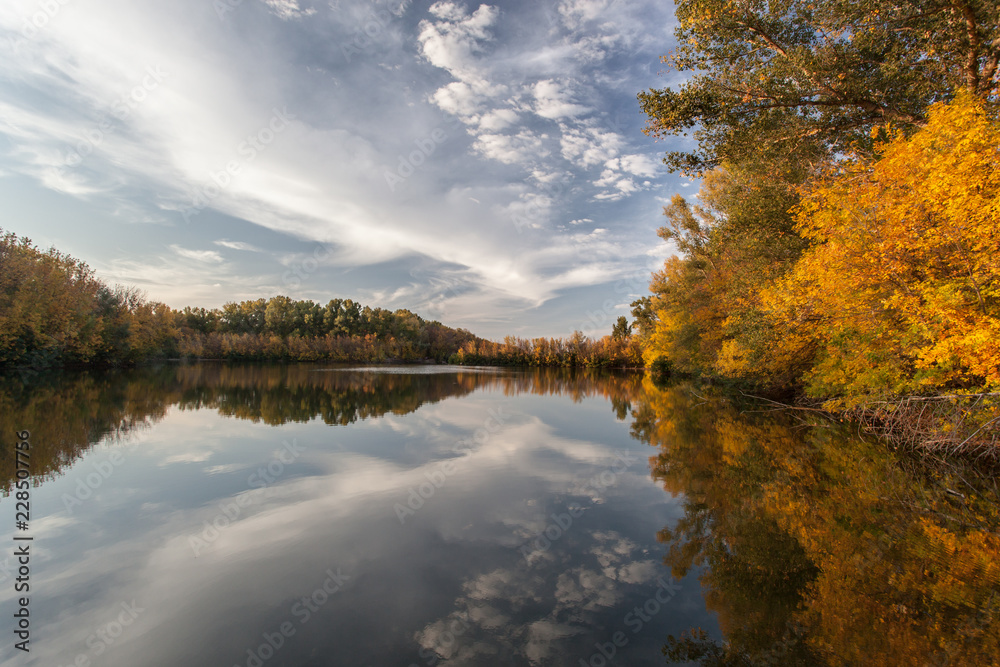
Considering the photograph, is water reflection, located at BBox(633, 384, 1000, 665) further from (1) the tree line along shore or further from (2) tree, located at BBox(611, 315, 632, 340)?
(2) tree, located at BBox(611, 315, 632, 340)

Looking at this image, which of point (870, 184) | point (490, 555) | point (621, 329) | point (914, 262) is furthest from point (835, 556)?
point (621, 329)

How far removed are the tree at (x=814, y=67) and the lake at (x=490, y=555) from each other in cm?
912

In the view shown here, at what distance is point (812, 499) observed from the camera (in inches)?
272

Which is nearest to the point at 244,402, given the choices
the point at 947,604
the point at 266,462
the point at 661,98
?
the point at 266,462

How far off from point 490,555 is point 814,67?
13.0 metres

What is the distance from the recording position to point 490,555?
4.86m

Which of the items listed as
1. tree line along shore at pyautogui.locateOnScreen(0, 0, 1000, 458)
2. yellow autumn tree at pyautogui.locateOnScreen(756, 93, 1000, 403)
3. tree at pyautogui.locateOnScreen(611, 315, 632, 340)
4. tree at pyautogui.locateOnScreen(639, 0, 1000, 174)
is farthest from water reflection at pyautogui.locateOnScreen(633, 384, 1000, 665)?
tree at pyautogui.locateOnScreen(611, 315, 632, 340)

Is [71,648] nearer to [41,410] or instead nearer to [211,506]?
[211,506]

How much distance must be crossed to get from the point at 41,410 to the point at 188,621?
1611 cm

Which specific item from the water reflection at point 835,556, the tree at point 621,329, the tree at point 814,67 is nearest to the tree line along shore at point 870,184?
the tree at point 814,67

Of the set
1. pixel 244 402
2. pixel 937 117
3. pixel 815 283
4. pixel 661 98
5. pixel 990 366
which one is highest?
pixel 661 98

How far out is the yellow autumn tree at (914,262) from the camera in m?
7.92

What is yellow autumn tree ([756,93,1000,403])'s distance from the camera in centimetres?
792

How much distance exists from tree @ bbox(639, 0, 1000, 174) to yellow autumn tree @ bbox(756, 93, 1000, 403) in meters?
1.25
